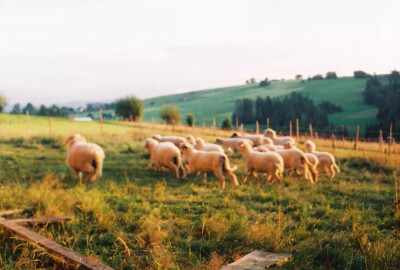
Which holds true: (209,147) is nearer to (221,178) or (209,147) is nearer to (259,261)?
(221,178)

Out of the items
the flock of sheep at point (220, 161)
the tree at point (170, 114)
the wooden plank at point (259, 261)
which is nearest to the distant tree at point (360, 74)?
the tree at point (170, 114)

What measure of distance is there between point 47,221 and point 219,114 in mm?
95074

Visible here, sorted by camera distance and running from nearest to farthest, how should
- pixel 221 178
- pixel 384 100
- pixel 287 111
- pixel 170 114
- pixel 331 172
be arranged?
1. pixel 221 178
2. pixel 331 172
3. pixel 384 100
4. pixel 170 114
5. pixel 287 111

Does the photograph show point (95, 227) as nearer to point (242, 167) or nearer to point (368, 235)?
point (368, 235)

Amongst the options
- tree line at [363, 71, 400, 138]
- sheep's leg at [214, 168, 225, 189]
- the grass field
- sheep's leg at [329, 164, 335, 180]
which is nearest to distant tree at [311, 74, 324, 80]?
tree line at [363, 71, 400, 138]

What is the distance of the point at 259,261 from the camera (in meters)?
4.45

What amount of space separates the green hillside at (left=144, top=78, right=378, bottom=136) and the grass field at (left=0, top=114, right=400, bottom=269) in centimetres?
5693

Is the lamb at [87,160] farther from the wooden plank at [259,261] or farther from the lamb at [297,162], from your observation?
the wooden plank at [259,261]

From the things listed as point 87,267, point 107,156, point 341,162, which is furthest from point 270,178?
point 107,156

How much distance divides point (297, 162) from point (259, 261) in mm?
6895

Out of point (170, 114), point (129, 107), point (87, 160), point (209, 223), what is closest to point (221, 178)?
point (209, 223)

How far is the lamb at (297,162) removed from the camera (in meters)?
10.8

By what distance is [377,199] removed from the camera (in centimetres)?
840

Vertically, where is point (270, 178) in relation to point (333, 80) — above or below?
below
